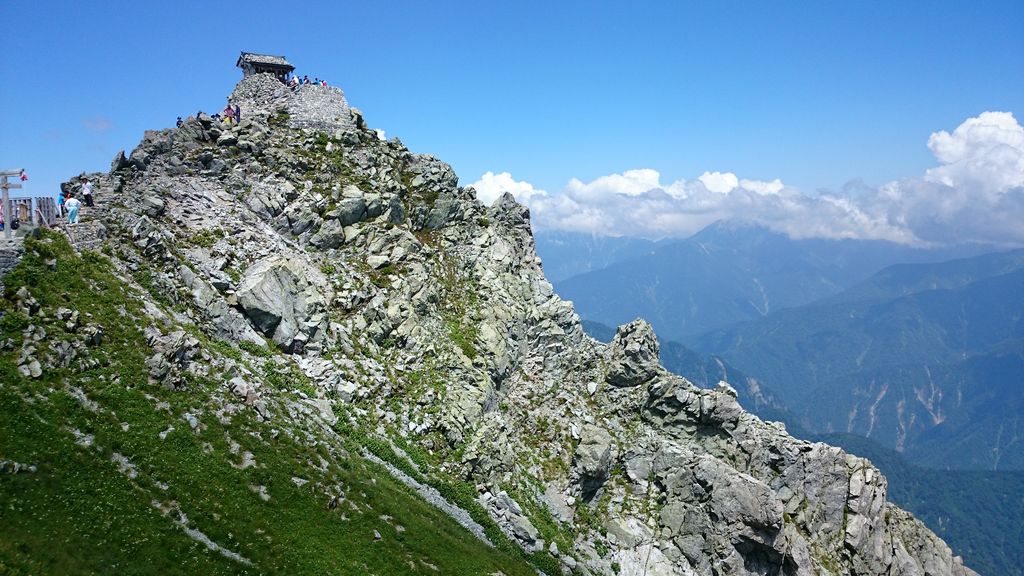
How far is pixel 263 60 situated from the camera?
67938 millimetres

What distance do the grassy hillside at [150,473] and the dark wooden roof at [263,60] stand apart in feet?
128

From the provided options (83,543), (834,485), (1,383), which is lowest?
(83,543)

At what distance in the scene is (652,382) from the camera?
60250 millimetres

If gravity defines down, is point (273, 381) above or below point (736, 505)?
below

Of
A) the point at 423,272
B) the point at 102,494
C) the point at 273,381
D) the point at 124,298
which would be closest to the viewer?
the point at 102,494

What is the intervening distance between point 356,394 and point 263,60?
46.6 meters

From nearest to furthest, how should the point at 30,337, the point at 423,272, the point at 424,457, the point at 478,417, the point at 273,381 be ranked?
1. the point at 30,337
2. the point at 273,381
3. the point at 424,457
4. the point at 478,417
5. the point at 423,272

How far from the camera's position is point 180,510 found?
26.2 metres

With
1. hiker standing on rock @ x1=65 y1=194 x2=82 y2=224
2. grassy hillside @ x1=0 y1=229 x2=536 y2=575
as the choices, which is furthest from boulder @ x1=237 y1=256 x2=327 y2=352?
hiker standing on rock @ x1=65 y1=194 x2=82 y2=224

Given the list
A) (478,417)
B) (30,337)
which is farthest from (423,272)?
(30,337)

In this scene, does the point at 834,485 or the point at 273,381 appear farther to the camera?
the point at 834,485

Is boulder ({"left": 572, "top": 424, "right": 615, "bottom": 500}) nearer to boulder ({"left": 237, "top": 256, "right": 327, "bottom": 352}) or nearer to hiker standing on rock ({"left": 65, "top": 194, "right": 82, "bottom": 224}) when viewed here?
boulder ({"left": 237, "top": 256, "right": 327, "bottom": 352})

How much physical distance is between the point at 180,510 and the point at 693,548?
41050mm

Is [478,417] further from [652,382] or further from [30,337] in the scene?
[30,337]
